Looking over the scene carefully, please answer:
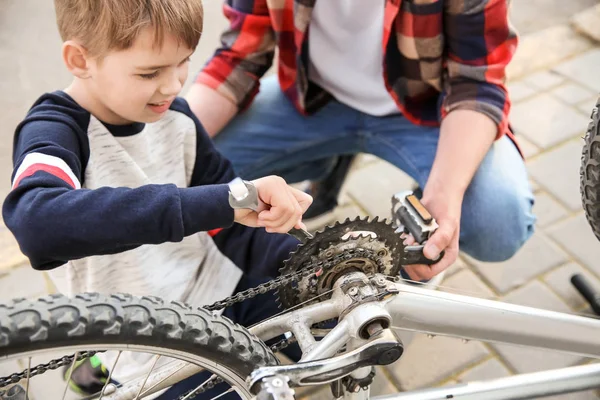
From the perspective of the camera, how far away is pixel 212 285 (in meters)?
1.17

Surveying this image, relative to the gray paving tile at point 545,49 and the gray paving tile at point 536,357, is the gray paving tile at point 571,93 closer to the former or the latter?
the gray paving tile at point 545,49

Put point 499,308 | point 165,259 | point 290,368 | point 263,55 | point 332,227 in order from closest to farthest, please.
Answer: point 290,368, point 332,227, point 499,308, point 165,259, point 263,55

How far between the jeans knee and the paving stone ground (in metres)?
0.12

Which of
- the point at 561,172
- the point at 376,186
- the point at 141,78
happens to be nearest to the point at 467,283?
the point at 376,186

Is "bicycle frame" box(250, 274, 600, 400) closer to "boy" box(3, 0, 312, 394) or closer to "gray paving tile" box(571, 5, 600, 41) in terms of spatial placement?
"boy" box(3, 0, 312, 394)

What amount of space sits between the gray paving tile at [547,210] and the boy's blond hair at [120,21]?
1371mm

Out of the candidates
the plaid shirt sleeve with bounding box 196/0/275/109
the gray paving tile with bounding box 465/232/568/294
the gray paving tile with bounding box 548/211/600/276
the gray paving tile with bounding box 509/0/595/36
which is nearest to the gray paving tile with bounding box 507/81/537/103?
the gray paving tile with bounding box 509/0/595/36

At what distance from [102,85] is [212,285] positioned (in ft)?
1.44

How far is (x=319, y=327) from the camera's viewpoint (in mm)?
956

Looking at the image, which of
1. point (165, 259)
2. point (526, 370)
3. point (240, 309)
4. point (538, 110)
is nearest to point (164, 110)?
point (165, 259)

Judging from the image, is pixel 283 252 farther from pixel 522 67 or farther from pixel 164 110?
pixel 522 67

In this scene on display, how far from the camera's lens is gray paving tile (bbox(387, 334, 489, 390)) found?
4.95 ft

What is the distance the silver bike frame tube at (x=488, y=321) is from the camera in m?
0.90

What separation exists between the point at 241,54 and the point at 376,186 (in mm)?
735
